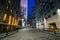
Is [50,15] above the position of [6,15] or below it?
above

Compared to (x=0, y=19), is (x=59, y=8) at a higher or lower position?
higher

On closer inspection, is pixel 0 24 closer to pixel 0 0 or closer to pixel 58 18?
pixel 0 0

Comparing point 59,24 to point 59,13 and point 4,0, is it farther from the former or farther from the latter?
point 4,0

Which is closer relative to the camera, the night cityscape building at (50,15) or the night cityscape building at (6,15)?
the night cityscape building at (6,15)

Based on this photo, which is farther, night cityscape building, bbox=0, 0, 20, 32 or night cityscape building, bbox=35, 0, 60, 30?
night cityscape building, bbox=35, 0, 60, 30

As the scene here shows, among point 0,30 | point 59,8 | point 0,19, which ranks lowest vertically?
point 0,30

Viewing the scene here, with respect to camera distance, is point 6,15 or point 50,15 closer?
point 6,15

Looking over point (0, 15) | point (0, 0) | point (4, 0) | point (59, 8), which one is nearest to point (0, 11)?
point (0, 15)

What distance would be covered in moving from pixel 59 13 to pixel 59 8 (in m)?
2.15

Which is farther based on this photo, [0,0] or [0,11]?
[0,0]

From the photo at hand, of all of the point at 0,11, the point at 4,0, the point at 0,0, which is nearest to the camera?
the point at 0,11

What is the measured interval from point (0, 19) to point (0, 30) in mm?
3552

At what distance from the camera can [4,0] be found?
4431 centimetres

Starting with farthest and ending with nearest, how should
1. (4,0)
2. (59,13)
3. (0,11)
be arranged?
(59,13), (4,0), (0,11)
